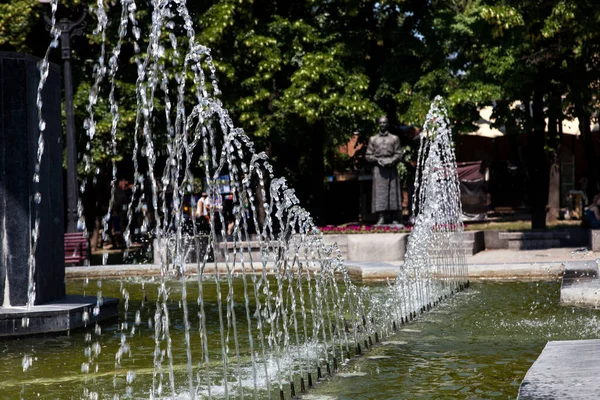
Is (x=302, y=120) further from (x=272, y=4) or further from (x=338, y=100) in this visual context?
(x=272, y=4)

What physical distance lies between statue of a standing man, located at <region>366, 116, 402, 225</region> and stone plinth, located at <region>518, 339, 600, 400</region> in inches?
484

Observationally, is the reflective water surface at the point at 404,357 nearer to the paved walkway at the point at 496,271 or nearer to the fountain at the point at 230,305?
the fountain at the point at 230,305

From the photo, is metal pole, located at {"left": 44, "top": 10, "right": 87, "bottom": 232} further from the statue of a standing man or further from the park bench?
the statue of a standing man

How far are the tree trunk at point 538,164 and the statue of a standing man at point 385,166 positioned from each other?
19.9 feet

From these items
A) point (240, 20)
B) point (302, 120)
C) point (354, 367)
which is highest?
point (240, 20)

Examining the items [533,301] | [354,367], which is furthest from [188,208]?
[354,367]

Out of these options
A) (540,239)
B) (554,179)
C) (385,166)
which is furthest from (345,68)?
(554,179)

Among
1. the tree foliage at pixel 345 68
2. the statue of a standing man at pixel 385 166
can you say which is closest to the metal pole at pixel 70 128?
the tree foliage at pixel 345 68

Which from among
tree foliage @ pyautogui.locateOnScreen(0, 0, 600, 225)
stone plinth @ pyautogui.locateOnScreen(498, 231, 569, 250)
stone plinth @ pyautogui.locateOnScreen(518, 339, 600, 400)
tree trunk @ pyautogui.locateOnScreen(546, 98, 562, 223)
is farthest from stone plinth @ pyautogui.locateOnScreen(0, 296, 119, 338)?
tree trunk @ pyautogui.locateOnScreen(546, 98, 562, 223)

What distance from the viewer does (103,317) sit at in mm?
9539

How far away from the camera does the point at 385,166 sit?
17922 mm

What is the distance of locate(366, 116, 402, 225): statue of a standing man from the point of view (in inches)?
703

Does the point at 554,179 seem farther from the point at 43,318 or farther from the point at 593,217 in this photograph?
the point at 43,318

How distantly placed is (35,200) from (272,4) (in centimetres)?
1671
